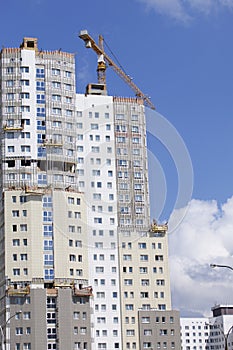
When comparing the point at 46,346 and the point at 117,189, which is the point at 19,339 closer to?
the point at 46,346

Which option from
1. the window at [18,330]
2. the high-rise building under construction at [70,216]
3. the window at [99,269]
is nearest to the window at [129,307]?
the high-rise building under construction at [70,216]

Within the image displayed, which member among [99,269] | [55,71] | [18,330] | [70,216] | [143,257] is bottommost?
[18,330]

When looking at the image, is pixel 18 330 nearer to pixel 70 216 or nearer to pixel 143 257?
pixel 70 216

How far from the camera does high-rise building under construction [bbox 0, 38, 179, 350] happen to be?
429 feet

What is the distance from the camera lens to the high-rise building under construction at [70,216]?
13062cm

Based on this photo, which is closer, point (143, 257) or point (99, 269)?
point (99, 269)

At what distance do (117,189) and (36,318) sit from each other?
3119 centimetres

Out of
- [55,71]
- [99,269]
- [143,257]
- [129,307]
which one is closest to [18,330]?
[99,269]

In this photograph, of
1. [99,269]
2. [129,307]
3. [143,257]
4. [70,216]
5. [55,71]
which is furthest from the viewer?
[55,71]

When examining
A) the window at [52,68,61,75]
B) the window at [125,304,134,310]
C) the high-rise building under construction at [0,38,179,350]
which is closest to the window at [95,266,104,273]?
the high-rise building under construction at [0,38,179,350]

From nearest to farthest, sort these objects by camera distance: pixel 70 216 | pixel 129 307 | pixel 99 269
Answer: pixel 70 216 → pixel 129 307 → pixel 99 269

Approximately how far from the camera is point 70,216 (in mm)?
137125

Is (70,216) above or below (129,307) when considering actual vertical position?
above

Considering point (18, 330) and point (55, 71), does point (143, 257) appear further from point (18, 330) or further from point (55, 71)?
point (55, 71)
